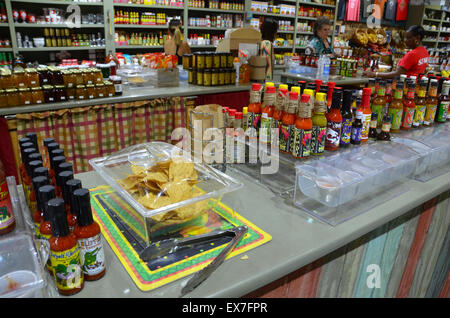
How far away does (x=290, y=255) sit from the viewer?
39.0 inches

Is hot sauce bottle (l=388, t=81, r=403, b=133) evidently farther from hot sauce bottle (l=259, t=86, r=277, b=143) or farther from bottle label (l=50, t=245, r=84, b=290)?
bottle label (l=50, t=245, r=84, b=290)

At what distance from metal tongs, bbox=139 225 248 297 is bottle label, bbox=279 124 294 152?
482 millimetres

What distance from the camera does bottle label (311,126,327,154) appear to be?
1408 mm

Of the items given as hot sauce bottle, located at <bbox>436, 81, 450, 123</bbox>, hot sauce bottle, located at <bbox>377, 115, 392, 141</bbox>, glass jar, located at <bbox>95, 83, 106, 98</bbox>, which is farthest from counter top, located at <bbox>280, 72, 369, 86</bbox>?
hot sauce bottle, located at <bbox>377, 115, 392, 141</bbox>

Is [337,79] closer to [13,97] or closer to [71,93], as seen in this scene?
[71,93]

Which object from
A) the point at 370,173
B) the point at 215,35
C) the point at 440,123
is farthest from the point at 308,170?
the point at 215,35

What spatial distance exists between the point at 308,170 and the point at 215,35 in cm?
624

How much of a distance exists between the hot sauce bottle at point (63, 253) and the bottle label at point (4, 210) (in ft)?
→ 0.88

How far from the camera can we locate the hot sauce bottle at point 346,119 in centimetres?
147

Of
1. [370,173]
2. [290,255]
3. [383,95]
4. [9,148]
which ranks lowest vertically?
[9,148]

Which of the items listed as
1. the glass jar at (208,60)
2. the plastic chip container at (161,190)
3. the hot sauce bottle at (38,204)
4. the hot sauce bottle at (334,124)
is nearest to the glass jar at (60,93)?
the glass jar at (208,60)

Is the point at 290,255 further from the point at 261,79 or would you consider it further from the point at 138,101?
the point at 261,79

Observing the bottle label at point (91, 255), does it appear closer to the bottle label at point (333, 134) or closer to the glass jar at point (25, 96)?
the bottle label at point (333, 134)

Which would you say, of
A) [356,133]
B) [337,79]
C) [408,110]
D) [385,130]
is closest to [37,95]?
[356,133]
